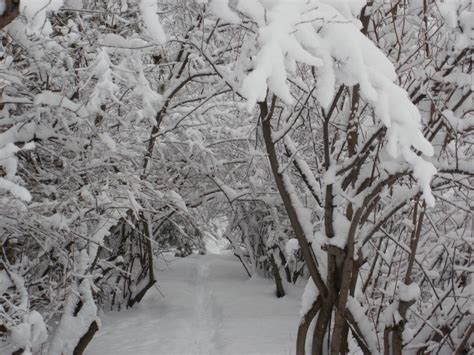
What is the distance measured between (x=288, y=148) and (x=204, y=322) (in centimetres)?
466

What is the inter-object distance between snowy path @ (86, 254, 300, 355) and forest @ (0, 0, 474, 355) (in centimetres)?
10

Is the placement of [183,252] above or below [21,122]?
below

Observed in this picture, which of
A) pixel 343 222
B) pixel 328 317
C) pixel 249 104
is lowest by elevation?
pixel 328 317

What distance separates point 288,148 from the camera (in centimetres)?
419

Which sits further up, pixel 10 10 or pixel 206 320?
pixel 10 10

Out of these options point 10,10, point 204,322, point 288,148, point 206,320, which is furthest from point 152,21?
point 206,320

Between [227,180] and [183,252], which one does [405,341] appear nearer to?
[227,180]

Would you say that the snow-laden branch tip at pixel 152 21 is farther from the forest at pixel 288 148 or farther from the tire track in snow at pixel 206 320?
Answer: the tire track in snow at pixel 206 320

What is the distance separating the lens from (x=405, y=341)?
13.5 feet

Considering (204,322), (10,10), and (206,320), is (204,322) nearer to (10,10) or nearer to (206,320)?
(206,320)

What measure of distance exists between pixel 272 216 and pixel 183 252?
852cm

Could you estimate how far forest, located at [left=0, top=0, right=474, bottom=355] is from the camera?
211 cm

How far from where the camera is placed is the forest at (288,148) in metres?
2.11

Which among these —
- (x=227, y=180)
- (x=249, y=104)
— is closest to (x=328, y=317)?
(x=249, y=104)
